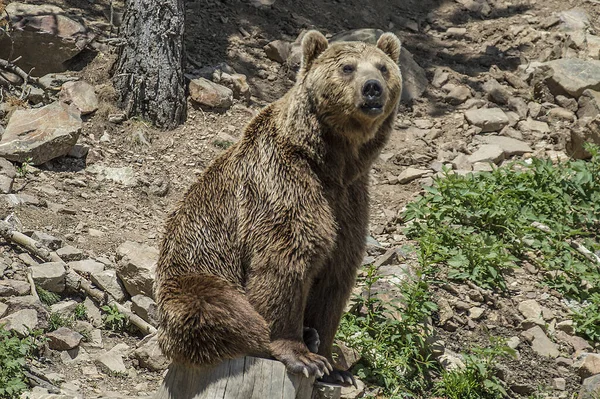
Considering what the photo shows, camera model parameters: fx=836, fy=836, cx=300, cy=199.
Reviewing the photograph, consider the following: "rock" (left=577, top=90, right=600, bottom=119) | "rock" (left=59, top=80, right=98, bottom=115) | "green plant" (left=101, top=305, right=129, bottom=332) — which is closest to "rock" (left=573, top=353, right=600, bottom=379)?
"green plant" (left=101, top=305, right=129, bottom=332)

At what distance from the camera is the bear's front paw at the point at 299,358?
5.26 meters

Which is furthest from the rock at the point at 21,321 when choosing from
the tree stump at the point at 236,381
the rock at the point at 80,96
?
the rock at the point at 80,96

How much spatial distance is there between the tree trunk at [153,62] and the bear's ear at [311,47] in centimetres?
398

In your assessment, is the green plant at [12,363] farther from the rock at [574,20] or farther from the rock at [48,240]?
the rock at [574,20]

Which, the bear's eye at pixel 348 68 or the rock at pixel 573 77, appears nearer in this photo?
the bear's eye at pixel 348 68

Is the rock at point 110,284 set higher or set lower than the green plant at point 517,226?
lower

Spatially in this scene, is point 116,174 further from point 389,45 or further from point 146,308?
point 389,45

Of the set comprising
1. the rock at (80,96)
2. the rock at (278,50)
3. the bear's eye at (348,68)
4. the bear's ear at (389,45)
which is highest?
the bear's ear at (389,45)

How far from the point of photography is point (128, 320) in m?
7.21

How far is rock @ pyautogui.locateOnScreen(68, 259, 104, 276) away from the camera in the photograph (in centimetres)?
742

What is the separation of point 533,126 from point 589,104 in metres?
0.83

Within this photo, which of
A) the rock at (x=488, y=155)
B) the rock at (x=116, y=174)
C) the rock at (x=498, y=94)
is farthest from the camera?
the rock at (x=498, y=94)

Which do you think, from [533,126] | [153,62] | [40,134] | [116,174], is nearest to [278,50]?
[153,62]

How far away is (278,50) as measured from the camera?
1150 cm
